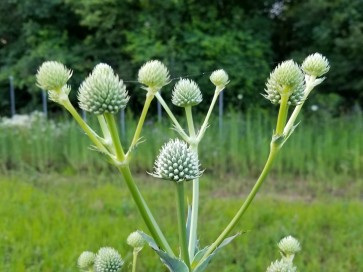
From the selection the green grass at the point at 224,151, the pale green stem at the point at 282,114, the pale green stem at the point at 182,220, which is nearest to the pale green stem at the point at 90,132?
the pale green stem at the point at 182,220

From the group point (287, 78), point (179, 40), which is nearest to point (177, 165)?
point (287, 78)

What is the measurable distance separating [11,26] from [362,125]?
Answer: 26.1ft

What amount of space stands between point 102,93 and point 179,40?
1039 centimetres

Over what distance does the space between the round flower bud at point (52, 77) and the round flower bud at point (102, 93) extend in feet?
0.10

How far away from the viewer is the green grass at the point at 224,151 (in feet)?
19.4

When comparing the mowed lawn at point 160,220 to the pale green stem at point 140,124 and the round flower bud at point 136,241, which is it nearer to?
the round flower bud at point 136,241

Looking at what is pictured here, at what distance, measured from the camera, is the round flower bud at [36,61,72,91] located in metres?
0.79

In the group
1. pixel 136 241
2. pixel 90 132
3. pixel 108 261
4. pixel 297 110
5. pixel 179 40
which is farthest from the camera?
pixel 179 40

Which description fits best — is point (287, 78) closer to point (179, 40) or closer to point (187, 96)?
point (187, 96)

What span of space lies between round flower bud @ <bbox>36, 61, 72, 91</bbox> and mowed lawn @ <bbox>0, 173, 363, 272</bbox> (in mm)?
2484

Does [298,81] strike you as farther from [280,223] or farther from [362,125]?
[362,125]

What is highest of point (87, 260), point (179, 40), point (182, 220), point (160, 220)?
point (179, 40)

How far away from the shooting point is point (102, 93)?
0.75 metres

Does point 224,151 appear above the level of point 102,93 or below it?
below
